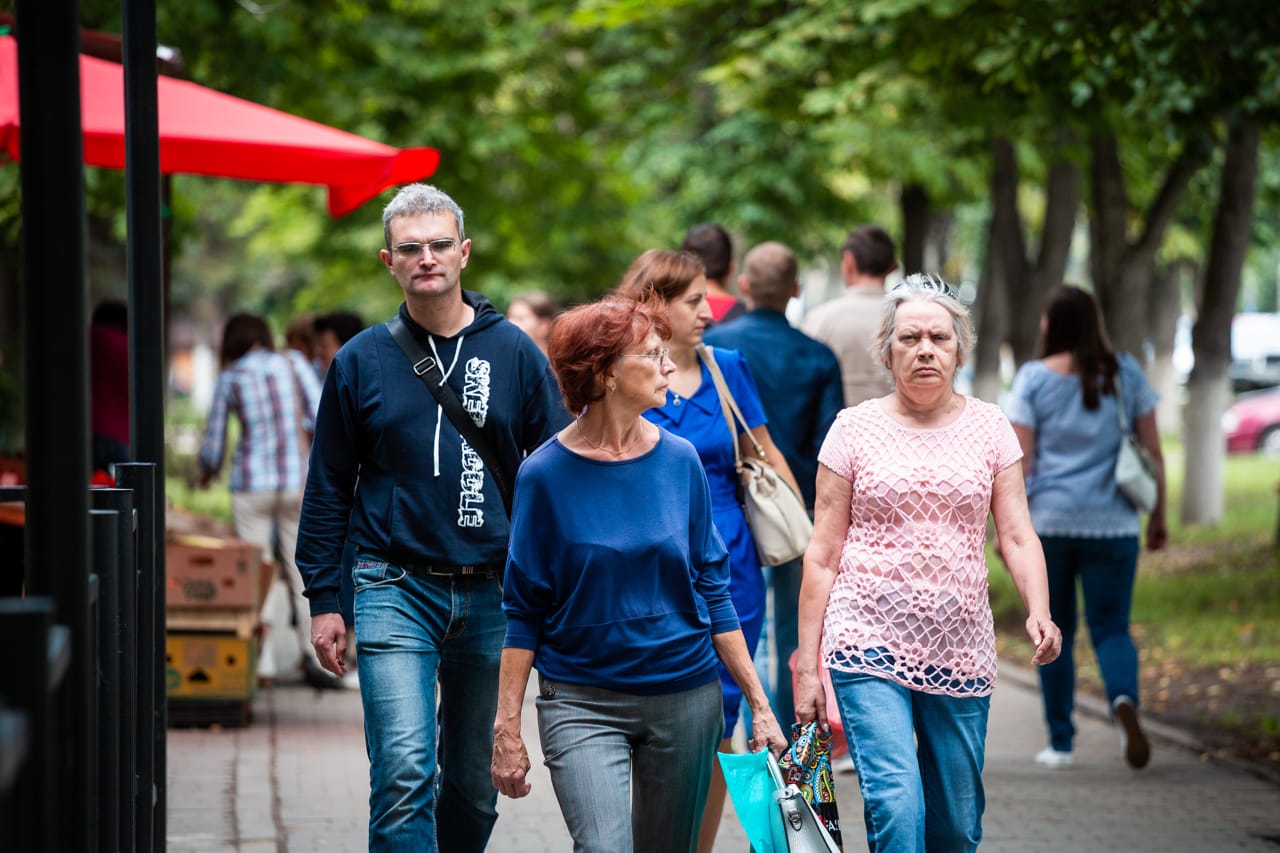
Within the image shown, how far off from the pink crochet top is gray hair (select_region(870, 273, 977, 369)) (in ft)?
0.80

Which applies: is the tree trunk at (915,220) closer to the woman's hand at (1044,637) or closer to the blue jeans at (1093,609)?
the blue jeans at (1093,609)

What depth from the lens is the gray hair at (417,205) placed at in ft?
15.5

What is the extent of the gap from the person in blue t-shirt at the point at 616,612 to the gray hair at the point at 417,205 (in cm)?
71

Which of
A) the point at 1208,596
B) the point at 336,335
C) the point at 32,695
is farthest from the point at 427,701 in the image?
the point at 1208,596

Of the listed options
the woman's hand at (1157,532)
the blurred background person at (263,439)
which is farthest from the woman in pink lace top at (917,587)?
the blurred background person at (263,439)

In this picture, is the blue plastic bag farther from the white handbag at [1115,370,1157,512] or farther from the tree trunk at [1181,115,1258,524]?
the tree trunk at [1181,115,1258,524]

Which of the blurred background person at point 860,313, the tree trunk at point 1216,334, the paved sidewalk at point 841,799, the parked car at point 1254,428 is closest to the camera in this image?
the paved sidewalk at point 841,799

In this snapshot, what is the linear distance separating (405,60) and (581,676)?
1565 centimetres

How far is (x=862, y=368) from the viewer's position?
25.8 feet

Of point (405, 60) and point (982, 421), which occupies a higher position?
point (405, 60)

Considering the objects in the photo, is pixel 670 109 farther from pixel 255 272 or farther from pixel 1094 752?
pixel 255 272

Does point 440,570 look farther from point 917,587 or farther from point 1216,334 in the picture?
point 1216,334

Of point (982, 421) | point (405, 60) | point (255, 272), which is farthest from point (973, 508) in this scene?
point (255, 272)

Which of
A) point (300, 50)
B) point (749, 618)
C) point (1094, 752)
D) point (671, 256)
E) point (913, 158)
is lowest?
point (1094, 752)
